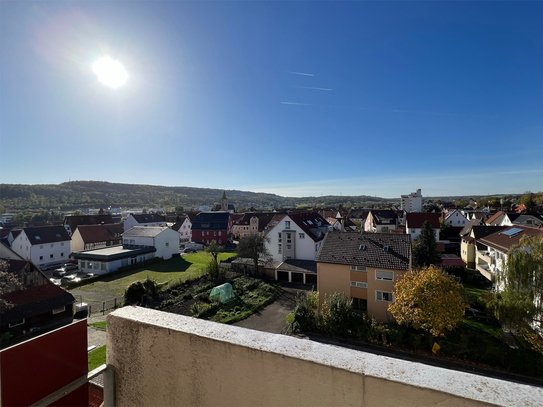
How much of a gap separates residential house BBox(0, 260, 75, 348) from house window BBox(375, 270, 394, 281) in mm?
20837

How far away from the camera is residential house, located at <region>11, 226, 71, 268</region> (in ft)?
121

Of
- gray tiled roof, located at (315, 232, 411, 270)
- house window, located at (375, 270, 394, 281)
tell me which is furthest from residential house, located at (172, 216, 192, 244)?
house window, located at (375, 270, 394, 281)

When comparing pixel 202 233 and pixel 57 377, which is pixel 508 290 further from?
pixel 202 233

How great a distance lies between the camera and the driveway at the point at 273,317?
18.0 meters

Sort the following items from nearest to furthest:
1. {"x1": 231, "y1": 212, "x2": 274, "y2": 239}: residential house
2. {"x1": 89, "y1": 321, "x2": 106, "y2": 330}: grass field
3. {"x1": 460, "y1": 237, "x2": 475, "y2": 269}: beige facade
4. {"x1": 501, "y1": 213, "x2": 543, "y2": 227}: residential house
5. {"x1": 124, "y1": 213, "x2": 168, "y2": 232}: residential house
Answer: {"x1": 89, "y1": 321, "x2": 106, "y2": 330}: grass field, {"x1": 501, "y1": 213, "x2": 543, "y2": 227}: residential house, {"x1": 460, "y1": 237, "x2": 475, "y2": 269}: beige facade, {"x1": 124, "y1": 213, "x2": 168, "y2": 232}: residential house, {"x1": 231, "y1": 212, "x2": 274, "y2": 239}: residential house

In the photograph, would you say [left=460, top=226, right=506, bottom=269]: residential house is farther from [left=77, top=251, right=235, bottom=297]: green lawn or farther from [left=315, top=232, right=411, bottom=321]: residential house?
[left=77, top=251, right=235, bottom=297]: green lawn

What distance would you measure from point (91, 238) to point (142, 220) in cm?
1463

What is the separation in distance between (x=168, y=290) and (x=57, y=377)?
25.1 m

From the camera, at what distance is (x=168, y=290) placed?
82.2 feet

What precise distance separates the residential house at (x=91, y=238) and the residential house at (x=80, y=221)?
18.2 feet

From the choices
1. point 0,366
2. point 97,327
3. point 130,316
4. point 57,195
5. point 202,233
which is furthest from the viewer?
point 57,195

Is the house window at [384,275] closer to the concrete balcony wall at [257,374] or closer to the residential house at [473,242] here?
the concrete balcony wall at [257,374]

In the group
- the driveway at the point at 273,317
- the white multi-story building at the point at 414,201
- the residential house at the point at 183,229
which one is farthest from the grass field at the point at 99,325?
the white multi-story building at the point at 414,201

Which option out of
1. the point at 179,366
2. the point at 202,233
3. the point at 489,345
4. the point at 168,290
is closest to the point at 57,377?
the point at 179,366
